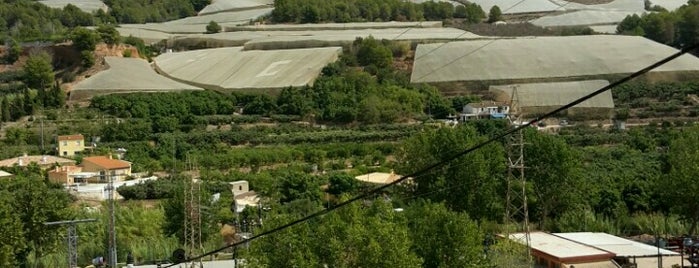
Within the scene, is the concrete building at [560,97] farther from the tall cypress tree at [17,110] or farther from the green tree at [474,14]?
the green tree at [474,14]

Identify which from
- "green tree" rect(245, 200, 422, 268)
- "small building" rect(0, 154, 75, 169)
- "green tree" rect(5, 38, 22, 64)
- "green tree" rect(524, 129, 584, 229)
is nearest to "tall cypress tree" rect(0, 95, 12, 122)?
"small building" rect(0, 154, 75, 169)

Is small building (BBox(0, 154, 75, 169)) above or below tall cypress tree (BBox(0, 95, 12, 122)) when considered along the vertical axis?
below

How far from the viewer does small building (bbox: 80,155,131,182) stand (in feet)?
109

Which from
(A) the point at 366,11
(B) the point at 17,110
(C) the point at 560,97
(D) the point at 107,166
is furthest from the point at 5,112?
(A) the point at 366,11

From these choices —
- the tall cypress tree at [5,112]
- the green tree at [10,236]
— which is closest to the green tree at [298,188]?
the green tree at [10,236]

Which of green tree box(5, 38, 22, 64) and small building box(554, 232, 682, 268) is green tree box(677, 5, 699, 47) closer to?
green tree box(5, 38, 22, 64)

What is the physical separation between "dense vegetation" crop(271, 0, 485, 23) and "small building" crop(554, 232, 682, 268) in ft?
172

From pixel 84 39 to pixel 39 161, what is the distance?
17.6 metres

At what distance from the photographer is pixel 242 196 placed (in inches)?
1179

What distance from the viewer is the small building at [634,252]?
2039 cm

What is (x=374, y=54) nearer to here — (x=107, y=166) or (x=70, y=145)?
(x=70, y=145)

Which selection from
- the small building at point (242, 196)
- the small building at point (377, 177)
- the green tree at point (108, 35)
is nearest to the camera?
the small building at point (242, 196)

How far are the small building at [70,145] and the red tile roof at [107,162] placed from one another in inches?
120

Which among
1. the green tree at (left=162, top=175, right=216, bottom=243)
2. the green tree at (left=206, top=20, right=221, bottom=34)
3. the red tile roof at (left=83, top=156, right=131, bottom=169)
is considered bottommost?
the red tile roof at (left=83, top=156, right=131, bottom=169)
